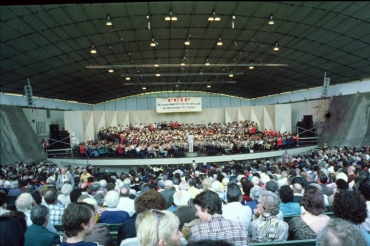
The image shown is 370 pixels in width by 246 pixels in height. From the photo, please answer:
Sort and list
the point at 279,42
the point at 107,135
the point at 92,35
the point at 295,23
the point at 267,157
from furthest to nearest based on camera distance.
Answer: the point at 107,135, the point at 267,157, the point at 279,42, the point at 92,35, the point at 295,23

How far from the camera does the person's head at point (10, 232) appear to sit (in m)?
2.31

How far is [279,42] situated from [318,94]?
919 centimetres

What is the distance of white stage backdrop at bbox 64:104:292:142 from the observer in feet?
77.4

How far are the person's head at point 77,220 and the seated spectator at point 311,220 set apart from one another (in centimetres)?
193

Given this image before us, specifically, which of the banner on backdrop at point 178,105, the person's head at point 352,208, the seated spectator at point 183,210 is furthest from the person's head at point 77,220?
the banner on backdrop at point 178,105

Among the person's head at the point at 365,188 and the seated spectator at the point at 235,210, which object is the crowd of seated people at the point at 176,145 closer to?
the seated spectator at the point at 235,210

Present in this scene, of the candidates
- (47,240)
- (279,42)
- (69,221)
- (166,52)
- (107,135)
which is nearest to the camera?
(69,221)

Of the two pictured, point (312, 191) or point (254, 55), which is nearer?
point (312, 191)

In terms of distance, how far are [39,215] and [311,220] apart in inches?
103

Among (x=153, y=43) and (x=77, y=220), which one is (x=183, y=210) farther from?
(x=153, y=43)

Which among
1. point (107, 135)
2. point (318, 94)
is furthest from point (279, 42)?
point (107, 135)

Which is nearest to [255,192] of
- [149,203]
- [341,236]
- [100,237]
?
[149,203]

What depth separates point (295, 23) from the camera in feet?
46.0

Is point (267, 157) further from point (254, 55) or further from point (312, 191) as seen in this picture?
point (312, 191)
